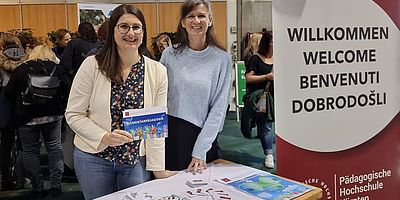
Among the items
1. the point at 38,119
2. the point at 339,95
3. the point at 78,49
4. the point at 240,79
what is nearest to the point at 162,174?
the point at 339,95

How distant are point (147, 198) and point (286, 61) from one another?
851 millimetres

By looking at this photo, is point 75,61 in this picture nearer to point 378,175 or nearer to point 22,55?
point 22,55

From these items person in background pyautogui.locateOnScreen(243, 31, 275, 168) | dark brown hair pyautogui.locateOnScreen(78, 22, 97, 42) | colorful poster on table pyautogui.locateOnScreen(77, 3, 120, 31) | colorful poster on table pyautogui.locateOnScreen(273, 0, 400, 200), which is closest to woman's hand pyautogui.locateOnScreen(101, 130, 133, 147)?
colorful poster on table pyautogui.locateOnScreen(273, 0, 400, 200)

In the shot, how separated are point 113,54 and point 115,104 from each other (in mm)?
195

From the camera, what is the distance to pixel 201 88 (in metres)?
1.76

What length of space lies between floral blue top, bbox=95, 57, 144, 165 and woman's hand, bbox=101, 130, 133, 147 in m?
0.05

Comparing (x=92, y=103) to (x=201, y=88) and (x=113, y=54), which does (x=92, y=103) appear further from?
(x=201, y=88)

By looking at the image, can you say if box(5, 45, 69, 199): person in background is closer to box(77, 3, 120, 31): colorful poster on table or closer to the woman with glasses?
the woman with glasses

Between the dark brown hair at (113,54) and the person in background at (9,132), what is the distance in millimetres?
1992

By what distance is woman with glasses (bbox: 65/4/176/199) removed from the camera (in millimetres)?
1615

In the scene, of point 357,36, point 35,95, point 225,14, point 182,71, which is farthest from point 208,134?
point 225,14

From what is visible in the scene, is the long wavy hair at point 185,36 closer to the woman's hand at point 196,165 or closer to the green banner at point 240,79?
the woman's hand at point 196,165

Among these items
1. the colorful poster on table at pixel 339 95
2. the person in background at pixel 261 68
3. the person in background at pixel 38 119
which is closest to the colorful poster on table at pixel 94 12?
the person in background at pixel 38 119

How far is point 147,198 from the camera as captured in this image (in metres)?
1.56
